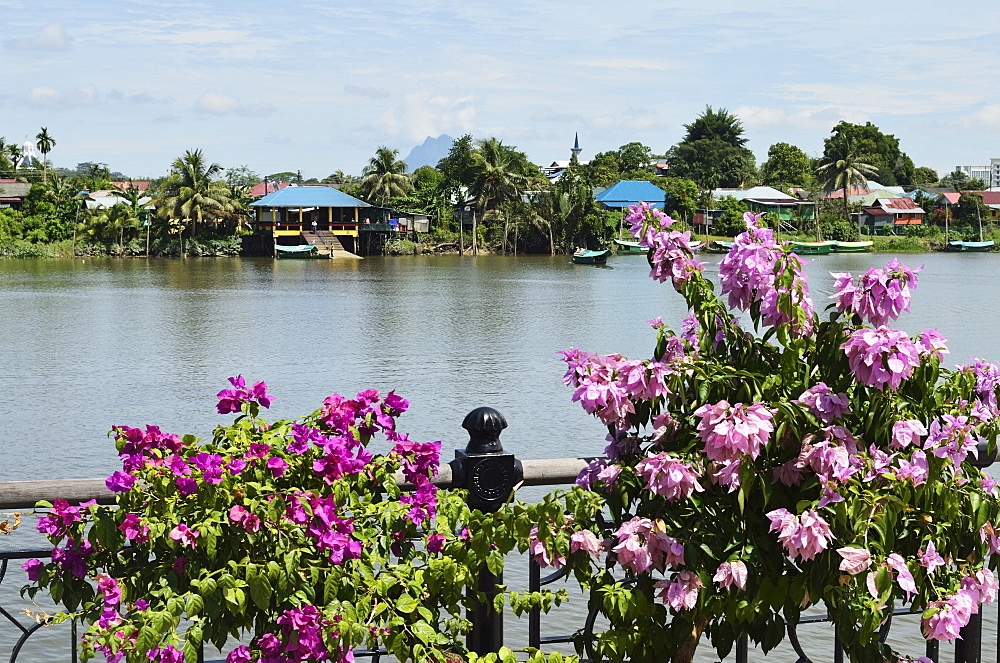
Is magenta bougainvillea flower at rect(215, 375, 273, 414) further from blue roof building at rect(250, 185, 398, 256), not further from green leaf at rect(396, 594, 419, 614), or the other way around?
blue roof building at rect(250, 185, 398, 256)

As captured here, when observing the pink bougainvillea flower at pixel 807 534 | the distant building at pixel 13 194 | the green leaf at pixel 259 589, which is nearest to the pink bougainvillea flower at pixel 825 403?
the pink bougainvillea flower at pixel 807 534

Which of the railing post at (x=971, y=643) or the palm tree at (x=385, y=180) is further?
the palm tree at (x=385, y=180)

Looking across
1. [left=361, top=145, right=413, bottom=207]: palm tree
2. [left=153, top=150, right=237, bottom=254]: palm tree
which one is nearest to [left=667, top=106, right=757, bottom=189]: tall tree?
[left=361, top=145, right=413, bottom=207]: palm tree

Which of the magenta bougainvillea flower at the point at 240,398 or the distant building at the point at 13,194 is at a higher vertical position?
the distant building at the point at 13,194

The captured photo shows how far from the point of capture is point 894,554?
2.47m

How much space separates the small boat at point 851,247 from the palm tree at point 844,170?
18.3 feet

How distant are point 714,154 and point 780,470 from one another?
10967cm

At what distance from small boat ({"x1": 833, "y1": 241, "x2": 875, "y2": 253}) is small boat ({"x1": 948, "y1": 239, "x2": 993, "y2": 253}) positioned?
760 centimetres

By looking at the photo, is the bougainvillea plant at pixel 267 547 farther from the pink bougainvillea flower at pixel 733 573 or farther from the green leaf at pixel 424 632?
the pink bougainvillea flower at pixel 733 573

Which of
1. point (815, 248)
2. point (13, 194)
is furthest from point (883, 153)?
point (13, 194)

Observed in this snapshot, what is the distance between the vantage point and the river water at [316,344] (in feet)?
51.0

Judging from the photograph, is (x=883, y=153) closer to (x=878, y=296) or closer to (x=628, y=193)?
(x=628, y=193)

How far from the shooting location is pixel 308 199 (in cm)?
7594

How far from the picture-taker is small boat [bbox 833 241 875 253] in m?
83.8
